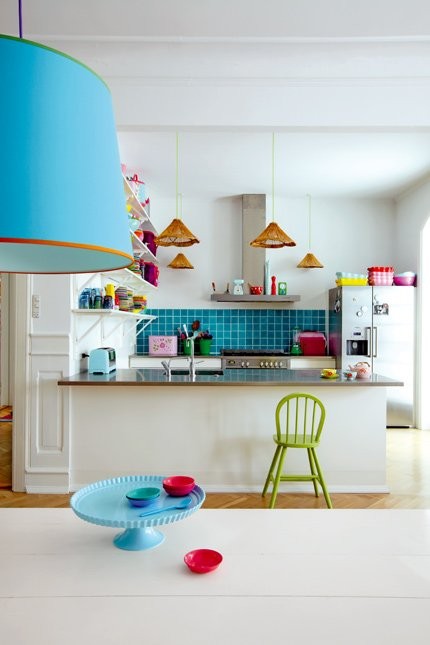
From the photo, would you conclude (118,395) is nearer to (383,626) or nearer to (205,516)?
(205,516)

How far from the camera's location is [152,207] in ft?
21.2

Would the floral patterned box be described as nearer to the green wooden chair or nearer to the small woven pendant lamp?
the small woven pendant lamp

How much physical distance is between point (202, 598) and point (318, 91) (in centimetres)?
289


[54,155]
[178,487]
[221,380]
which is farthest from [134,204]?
[54,155]

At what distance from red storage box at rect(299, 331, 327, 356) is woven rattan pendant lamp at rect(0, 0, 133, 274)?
5596 mm

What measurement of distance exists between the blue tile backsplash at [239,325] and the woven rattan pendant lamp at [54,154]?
5696mm

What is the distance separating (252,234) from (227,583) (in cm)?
547

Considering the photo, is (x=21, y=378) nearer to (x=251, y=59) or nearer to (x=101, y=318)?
(x=101, y=318)

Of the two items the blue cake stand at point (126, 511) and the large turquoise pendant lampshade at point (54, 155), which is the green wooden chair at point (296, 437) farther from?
the large turquoise pendant lampshade at point (54, 155)

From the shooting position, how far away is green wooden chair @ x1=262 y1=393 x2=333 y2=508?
3.22 metres

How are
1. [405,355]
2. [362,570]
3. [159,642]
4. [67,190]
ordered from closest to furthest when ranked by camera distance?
[67,190]
[159,642]
[362,570]
[405,355]

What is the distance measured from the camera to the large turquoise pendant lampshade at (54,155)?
26.7 inches

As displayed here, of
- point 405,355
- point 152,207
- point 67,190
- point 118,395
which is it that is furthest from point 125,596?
point 152,207

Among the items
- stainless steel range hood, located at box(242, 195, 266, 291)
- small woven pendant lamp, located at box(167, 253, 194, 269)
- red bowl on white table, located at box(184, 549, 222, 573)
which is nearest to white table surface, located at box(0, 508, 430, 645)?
red bowl on white table, located at box(184, 549, 222, 573)
